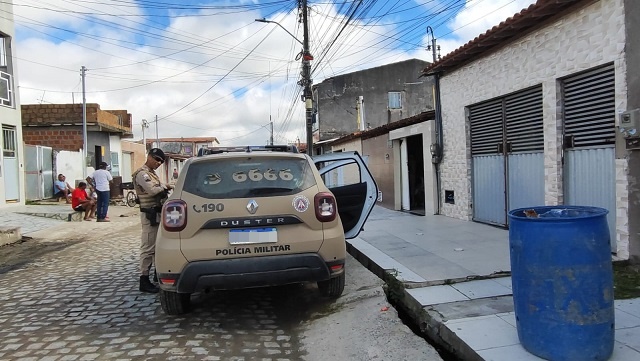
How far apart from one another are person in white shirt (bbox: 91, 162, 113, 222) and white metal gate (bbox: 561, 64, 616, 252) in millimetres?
10491

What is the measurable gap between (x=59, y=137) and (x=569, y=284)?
2305cm

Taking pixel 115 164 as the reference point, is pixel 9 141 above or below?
above

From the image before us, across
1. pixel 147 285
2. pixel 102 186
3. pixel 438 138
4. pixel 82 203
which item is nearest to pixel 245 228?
pixel 147 285

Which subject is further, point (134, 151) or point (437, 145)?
point (134, 151)

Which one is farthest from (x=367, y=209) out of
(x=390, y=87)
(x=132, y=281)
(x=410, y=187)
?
(x=390, y=87)

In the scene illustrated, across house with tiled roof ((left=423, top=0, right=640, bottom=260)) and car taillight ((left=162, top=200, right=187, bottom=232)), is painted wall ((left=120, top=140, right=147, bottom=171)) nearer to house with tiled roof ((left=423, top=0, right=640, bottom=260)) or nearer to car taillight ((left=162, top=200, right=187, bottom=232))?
house with tiled roof ((left=423, top=0, right=640, bottom=260))

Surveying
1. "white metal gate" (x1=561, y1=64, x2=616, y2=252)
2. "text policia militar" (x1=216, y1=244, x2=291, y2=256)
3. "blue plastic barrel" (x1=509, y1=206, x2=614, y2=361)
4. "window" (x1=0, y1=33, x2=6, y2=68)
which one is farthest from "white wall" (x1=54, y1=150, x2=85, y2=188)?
"blue plastic barrel" (x1=509, y1=206, x2=614, y2=361)

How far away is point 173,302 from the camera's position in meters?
4.24

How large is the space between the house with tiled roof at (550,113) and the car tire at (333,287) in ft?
10.7

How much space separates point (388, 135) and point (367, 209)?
701cm

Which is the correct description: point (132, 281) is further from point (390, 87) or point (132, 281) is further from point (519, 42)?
point (390, 87)

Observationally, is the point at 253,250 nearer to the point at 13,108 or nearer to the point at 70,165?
the point at 13,108

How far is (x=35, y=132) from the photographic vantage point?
813 inches

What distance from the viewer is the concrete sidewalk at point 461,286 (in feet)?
10.5
